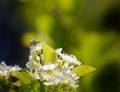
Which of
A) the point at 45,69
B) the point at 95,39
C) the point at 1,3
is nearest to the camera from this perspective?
the point at 45,69

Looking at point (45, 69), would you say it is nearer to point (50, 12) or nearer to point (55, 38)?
point (55, 38)

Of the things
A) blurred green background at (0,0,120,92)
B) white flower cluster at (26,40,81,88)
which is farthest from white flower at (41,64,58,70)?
blurred green background at (0,0,120,92)

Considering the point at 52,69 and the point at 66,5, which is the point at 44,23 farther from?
the point at 52,69

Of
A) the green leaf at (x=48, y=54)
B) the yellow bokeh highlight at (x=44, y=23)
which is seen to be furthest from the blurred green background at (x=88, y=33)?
the green leaf at (x=48, y=54)

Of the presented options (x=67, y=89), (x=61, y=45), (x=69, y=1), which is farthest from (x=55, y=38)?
(x=67, y=89)

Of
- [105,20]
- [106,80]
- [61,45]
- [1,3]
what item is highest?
[1,3]

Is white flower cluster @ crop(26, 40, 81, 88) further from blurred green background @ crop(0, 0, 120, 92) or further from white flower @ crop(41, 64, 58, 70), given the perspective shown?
blurred green background @ crop(0, 0, 120, 92)

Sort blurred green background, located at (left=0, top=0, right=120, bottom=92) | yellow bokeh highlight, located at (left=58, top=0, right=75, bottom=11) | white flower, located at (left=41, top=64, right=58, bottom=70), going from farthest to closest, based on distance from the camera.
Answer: yellow bokeh highlight, located at (left=58, top=0, right=75, bottom=11) < blurred green background, located at (left=0, top=0, right=120, bottom=92) < white flower, located at (left=41, top=64, right=58, bottom=70)
